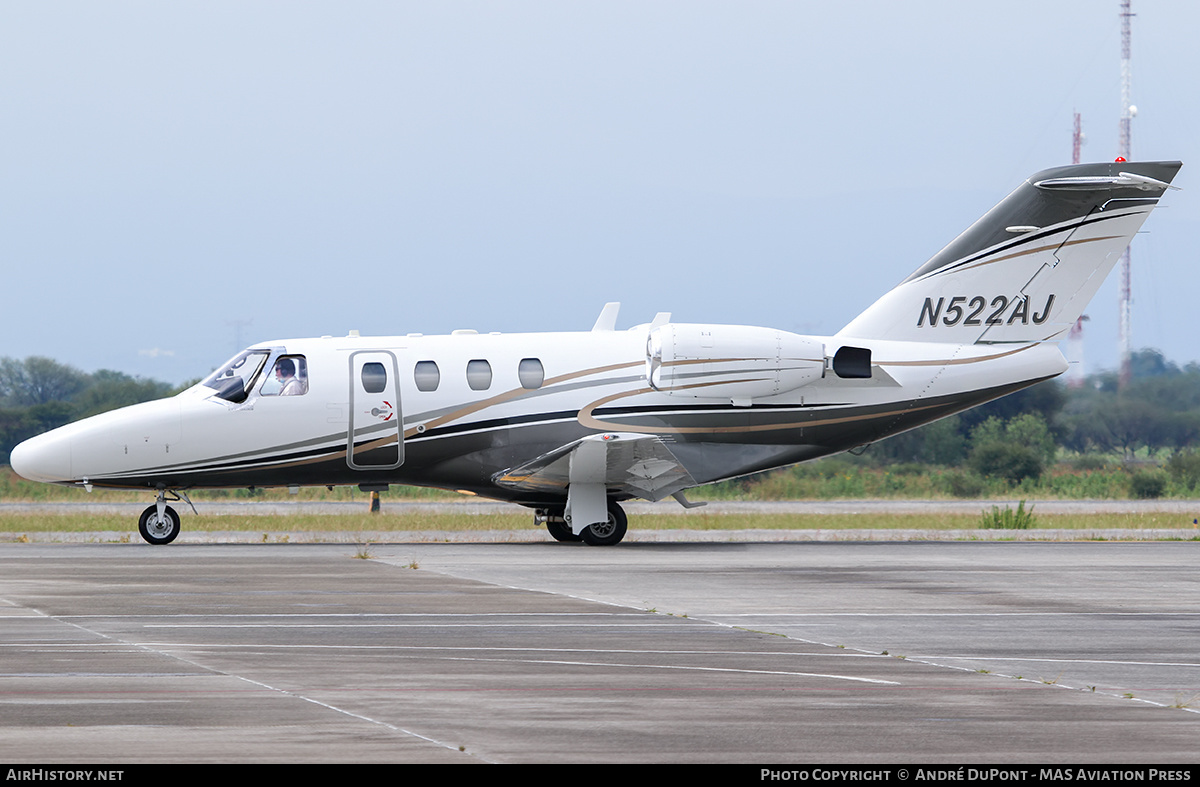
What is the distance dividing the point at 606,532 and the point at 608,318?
387 cm

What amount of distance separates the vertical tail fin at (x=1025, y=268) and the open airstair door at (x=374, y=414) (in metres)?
7.75

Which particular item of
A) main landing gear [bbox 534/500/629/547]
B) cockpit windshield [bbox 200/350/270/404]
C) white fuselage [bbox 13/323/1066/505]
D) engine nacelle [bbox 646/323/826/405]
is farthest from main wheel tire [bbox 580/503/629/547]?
cockpit windshield [bbox 200/350/270/404]

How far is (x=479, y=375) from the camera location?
2488 cm

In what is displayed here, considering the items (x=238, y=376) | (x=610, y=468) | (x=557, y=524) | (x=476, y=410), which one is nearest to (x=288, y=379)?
(x=238, y=376)

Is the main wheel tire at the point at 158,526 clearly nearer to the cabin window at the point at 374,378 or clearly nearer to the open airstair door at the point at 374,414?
the open airstair door at the point at 374,414

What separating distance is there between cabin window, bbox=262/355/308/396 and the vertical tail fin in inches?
359

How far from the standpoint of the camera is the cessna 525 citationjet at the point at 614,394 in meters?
24.5

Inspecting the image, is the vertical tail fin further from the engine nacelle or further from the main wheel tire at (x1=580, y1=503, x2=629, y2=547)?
the main wheel tire at (x1=580, y1=503, x2=629, y2=547)

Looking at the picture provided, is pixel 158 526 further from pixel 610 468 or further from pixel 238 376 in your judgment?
pixel 610 468

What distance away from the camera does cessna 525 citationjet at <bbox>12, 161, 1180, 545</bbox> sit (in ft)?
80.5

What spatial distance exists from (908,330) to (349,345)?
30.8 ft

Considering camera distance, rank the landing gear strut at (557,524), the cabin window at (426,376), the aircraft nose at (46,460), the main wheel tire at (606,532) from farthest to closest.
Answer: the landing gear strut at (557,524) → the main wheel tire at (606,532) → the cabin window at (426,376) → the aircraft nose at (46,460)

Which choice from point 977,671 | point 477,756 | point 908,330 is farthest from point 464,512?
point 477,756

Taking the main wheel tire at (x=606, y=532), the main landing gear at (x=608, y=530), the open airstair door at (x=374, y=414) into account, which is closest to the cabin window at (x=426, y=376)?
the open airstair door at (x=374, y=414)
